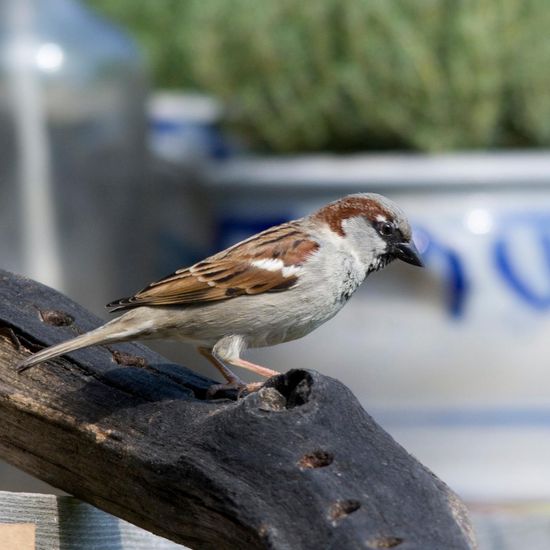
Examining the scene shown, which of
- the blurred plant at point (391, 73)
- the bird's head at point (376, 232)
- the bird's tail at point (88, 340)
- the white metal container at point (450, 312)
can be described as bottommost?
the bird's tail at point (88, 340)

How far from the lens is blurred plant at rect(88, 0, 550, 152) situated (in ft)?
12.6

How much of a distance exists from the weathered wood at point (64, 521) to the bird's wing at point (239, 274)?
0.46 m

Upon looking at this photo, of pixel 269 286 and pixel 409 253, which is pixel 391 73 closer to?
pixel 409 253

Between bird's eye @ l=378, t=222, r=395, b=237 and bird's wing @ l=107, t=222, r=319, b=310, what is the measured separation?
0.11m

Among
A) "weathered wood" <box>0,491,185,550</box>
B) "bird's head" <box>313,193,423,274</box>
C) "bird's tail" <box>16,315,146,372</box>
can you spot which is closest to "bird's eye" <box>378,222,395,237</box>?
"bird's head" <box>313,193,423,274</box>

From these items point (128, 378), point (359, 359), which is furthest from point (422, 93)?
point (128, 378)

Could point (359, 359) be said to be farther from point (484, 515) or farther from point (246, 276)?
point (246, 276)

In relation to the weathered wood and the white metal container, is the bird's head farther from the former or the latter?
the white metal container

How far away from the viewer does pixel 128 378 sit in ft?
5.06

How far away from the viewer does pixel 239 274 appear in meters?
2.07

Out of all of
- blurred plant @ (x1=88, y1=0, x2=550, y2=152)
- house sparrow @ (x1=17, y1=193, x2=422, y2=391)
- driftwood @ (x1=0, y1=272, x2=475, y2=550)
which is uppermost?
blurred plant @ (x1=88, y1=0, x2=550, y2=152)

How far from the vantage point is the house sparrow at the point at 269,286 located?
201 centimetres

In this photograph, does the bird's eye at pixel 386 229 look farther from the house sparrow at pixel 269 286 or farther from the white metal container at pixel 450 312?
the white metal container at pixel 450 312

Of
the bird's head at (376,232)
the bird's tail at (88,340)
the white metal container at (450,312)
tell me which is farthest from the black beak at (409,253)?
the white metal container at (450,312)
